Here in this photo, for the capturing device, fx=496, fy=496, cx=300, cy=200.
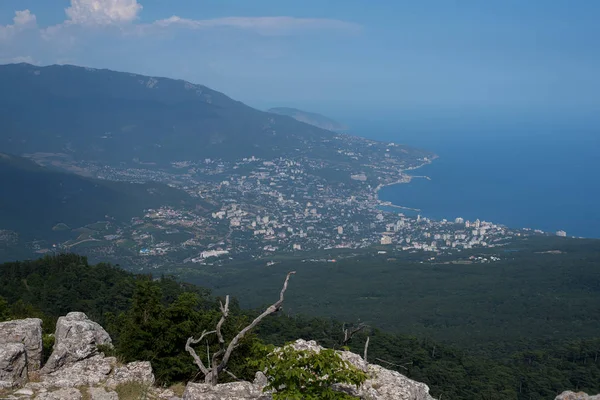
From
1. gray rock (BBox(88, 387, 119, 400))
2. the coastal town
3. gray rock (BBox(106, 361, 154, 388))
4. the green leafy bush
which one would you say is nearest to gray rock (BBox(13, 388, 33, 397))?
gray rock (BBox(88, 387, 119, 400))

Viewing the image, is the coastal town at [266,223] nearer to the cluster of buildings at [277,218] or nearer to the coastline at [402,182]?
the cluster of buildings at [277,218]

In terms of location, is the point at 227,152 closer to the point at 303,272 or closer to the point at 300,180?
the point at 300,180

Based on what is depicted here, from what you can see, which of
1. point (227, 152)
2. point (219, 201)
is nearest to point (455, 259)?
point (219, 201)

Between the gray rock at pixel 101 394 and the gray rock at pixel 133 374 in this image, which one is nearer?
the gray rock at pixel 101 394

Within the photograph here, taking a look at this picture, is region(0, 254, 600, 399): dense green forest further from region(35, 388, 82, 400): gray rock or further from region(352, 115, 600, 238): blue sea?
region(352, 115, 600, 238): blue sea

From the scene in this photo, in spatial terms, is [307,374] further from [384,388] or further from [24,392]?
[24,392]

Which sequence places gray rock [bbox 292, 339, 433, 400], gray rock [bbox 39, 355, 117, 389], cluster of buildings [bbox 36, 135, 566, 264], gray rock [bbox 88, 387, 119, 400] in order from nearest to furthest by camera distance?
gray rock [bbox 292, 339, 433, 400] → gray rock [bbox 88, 387, 119, 400] → gray rock [bbox 39, 355, 117, 389] → cluster of buildings [bbox 36, 135, 566, 264]

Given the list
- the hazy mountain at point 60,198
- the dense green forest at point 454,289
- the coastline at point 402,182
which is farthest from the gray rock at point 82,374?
the coastline at point 402,182
